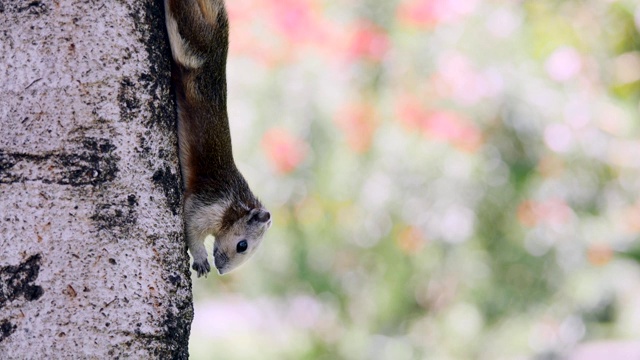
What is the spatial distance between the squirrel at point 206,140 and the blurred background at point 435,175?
257cm

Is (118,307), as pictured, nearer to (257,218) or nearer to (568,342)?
(257,218)

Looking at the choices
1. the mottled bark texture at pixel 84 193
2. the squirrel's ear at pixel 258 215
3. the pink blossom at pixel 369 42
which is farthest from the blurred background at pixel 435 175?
the mottled bark texture at pixel 84 193

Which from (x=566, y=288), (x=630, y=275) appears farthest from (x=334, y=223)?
(x=630, y=275)

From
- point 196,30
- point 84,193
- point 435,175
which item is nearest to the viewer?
point 84,193

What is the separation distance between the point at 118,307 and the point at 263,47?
393cm

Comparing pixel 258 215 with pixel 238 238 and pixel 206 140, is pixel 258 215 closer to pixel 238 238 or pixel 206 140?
pixel 238 238

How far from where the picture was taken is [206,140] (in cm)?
252

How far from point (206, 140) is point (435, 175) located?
3211 millimetres

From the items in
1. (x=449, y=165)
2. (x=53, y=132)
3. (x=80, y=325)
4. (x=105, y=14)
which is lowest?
(x=80, y=325)

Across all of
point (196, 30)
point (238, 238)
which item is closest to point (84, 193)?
point (196, 30)

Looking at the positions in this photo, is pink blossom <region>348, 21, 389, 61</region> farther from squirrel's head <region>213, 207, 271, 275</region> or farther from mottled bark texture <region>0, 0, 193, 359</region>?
mottled bark texture <region>0, 0, 193, 359</region>

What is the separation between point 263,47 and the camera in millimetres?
5598

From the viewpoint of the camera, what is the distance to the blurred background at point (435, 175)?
555cm

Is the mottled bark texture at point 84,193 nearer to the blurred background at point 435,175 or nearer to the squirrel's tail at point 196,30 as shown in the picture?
the squirrel's tail at point 196,30
